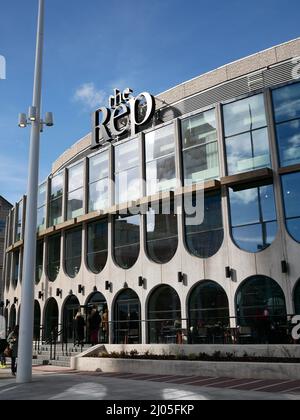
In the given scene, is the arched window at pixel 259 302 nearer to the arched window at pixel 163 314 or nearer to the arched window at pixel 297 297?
the arched window at pixel 297 297

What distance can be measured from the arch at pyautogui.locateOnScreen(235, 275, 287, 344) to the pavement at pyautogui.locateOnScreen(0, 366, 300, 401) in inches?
228

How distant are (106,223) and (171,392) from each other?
17356 millimetres

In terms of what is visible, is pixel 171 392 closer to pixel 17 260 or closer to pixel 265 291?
pixel 265 291

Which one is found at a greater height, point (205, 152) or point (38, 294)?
point (205, 152)

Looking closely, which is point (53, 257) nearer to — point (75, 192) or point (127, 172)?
point (75, 192)

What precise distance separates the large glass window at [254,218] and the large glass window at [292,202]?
22.1 inches

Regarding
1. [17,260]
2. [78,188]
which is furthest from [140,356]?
[17,260]

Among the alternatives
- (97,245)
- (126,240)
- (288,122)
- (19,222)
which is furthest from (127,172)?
(19,222)

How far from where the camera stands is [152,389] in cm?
1093

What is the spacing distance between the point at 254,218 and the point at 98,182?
11.1 metres

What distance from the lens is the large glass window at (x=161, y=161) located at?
24.1m

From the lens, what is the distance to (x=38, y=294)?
31.8m

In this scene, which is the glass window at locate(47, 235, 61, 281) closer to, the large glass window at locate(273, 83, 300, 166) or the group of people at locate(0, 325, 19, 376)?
the group of people at locate(0, 325, 19, 376)
